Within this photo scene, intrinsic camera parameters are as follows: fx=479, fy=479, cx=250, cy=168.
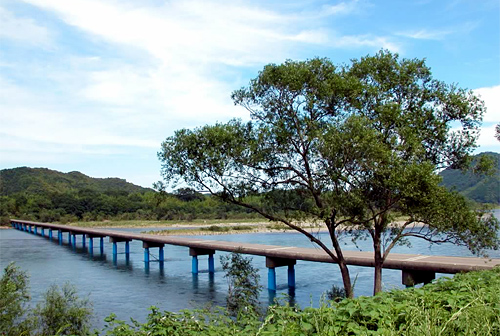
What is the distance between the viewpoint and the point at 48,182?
419 ft

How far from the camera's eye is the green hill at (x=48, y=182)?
11781 cm

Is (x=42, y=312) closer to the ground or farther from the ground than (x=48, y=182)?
closer to the ground

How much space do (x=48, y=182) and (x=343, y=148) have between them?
129 metres

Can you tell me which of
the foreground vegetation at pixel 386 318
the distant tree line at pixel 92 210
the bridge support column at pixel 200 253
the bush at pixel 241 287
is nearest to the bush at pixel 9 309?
the bush at pixel 241 287

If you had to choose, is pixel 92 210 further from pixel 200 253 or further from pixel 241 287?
pixel 241 287

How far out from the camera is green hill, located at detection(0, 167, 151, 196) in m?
118

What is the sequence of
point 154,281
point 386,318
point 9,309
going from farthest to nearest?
point 154,281 < point 9,309 < point 386,318

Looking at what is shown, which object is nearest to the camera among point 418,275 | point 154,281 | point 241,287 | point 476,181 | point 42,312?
point 42,312

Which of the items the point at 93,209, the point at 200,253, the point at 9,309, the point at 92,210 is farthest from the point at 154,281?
the point at 93,209

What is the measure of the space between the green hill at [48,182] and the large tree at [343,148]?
102504 mm

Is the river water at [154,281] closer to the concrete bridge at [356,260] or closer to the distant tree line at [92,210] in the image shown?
the concrete bridge at [356,260]

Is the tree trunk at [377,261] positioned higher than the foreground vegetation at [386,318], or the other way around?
the foreground vegetation at [386,318]

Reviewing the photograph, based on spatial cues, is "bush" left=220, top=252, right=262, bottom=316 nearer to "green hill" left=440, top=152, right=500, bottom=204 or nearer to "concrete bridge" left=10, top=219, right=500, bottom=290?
"concrete bridge" left=10, top=219, right=500, bottom=290

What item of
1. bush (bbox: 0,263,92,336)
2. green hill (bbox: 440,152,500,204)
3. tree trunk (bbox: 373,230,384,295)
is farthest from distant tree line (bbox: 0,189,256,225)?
bush (bbox: 0,263,92,336)
